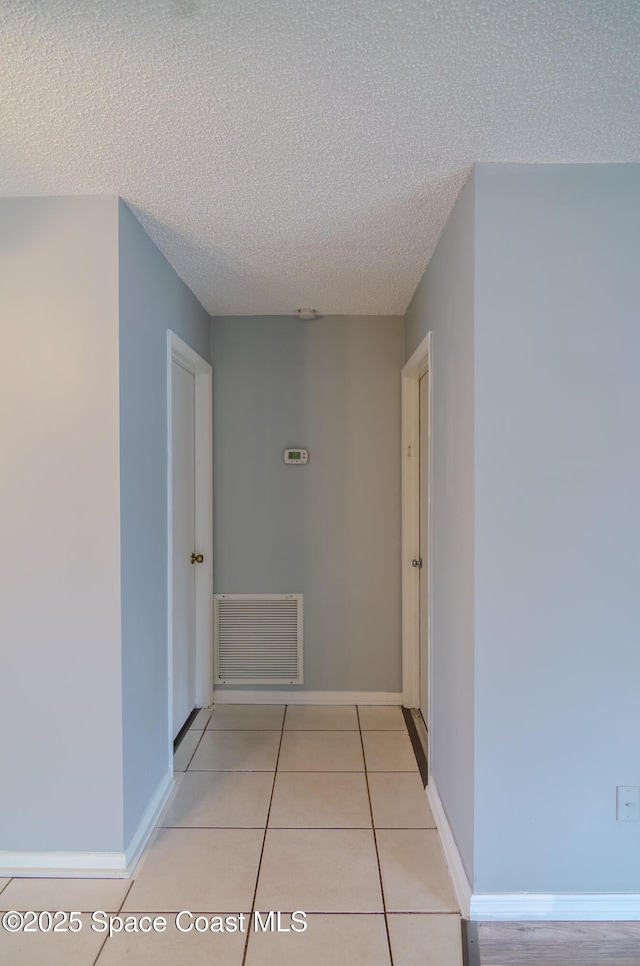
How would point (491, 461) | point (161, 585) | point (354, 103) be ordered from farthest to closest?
point (161, 585) → point (491, 461) → point (354, 103)

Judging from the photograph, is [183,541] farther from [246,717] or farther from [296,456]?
[246,717]

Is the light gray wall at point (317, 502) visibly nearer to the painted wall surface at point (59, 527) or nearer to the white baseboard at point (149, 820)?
the white baseboard at point (149, 820)

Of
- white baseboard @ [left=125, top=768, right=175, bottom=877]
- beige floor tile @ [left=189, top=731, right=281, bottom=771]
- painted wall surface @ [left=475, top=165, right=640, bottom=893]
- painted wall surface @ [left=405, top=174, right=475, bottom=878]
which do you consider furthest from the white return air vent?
painted wall surface @ [left=475, top=165, right=640, bottom=893]

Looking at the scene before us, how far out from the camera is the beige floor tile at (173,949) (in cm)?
159

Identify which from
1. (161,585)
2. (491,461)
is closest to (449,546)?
(491,461)

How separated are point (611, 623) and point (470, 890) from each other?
3.13 feet

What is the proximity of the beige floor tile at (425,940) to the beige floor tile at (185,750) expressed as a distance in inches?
51.2

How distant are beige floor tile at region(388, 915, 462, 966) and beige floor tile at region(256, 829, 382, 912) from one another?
0.11m

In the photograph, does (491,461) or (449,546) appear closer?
(491,461)

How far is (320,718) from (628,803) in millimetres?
1830

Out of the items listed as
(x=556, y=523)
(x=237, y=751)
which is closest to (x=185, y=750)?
(x=237, y=751)

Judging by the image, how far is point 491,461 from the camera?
169cm

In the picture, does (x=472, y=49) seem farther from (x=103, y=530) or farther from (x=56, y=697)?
(x=56, y=697)

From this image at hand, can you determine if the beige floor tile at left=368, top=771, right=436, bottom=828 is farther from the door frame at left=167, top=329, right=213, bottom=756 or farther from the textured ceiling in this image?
the textured ceiling
